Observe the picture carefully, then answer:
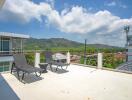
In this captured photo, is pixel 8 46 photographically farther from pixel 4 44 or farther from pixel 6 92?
pixel 6 92

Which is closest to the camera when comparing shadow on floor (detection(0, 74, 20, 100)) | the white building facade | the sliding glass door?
shadow on floor (detection(0, 74, 20, 100))

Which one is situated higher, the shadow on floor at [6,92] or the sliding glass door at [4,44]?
the sliding glass door at [4,44]

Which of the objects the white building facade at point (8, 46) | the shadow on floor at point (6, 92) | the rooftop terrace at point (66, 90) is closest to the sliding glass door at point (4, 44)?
the white building facade at point (8, 46)

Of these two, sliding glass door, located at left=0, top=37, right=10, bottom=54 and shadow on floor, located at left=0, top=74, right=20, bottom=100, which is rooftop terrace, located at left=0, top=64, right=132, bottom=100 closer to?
shadow on floor, located at left=0, top=74, right=20, bottom=100

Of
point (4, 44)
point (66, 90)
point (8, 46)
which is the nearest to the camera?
point (66, 90)

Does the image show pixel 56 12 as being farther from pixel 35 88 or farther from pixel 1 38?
pixel 35 88

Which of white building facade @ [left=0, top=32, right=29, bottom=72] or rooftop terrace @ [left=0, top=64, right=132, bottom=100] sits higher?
white building facade @ [left=0, top=32, right=29, bottom=72]

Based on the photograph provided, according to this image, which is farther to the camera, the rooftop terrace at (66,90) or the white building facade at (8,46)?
the white building facade at (8,46)

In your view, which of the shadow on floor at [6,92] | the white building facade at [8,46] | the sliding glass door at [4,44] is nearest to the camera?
the shadow on floor at [6,92]

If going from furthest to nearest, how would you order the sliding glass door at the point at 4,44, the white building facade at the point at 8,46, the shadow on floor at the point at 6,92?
1. the sliding glass door at the point at 4,44
2. the white building facade at the point at 8,46
3. the shadow on floor at the point at 6,92

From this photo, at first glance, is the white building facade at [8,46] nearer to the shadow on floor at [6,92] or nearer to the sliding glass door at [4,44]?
the sliding glass door at [4,44]

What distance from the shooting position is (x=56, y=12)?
29.0 metres

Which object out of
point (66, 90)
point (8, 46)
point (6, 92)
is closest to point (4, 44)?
point (8, 46)

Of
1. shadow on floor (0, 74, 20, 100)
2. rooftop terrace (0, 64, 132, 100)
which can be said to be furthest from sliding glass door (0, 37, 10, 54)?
shadow on floor (0, 74, 20, 100)
